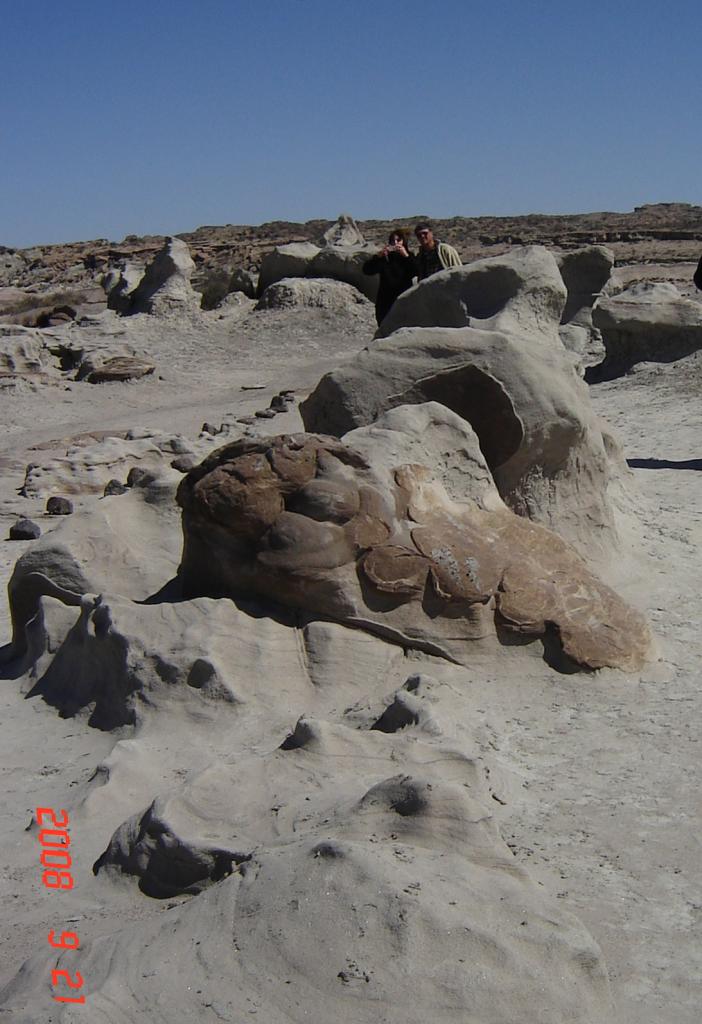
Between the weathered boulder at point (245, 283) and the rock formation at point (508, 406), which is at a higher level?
the rock formation at point (508, 406)

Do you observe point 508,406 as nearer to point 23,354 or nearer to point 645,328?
point 645,328

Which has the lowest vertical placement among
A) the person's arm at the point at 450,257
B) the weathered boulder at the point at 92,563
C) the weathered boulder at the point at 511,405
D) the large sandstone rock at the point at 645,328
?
the large sandstone rock at the point at 645,328

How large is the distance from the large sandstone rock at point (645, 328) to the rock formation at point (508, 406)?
6.43 metres

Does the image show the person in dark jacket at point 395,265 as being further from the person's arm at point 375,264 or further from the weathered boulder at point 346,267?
the weathered boulder at point 346,267

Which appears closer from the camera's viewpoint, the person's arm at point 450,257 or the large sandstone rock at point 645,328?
the person's arm at point 450,257

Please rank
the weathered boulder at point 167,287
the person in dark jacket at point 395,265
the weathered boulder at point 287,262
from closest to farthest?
the person in dark jacket at point 395,265 → the weathered boulder at point 167,287 → the weathered boulder at point 287,262

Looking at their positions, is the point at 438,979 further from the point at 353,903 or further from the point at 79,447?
the point at 79,447

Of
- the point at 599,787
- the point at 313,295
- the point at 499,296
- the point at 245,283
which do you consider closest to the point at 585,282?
the point at 313,295

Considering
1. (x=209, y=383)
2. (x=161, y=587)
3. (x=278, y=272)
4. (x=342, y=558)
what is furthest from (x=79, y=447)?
(x=278, y=272)

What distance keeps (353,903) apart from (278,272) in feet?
46.4

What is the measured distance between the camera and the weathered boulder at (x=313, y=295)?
15.2 meters

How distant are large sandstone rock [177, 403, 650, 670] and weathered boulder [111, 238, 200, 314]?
37.9 ft
